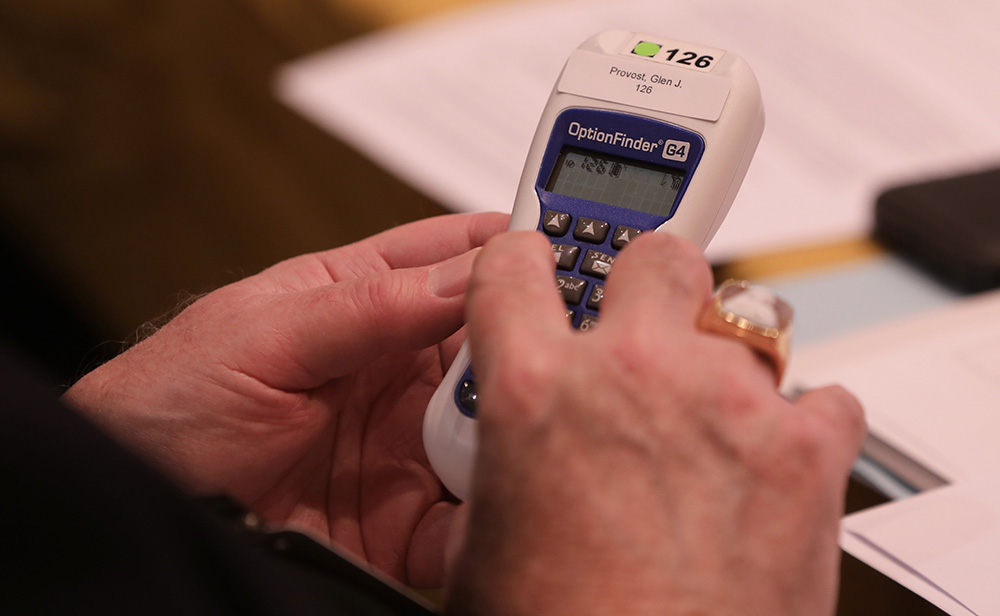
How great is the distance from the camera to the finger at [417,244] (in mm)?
515

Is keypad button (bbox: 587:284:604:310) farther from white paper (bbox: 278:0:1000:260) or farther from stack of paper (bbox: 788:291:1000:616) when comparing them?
white paper (bbox: 278:0:1000:260)

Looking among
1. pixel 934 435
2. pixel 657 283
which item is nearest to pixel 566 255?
pixel 657 283

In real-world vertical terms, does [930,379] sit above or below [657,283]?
below

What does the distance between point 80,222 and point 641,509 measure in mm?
1122

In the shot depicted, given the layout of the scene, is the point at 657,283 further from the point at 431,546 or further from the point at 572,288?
the point at 431,546

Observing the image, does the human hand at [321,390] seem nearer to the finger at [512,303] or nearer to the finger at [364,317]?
the finger at [364,317]

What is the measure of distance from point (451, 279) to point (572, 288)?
0.18 feet

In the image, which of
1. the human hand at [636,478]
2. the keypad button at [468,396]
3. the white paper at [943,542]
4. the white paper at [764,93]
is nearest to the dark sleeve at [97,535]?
the human hand at [636,478]

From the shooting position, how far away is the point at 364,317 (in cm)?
43

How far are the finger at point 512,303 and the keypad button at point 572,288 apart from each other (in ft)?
0.28

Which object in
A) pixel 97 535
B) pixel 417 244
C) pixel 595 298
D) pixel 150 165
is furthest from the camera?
pixel 150 165

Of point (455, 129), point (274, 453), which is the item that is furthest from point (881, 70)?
point (274, 453)

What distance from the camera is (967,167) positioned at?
73 cm

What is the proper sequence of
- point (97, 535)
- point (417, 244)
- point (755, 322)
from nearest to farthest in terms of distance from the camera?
point (97, 535), point (755, 322), point (417, 244)
